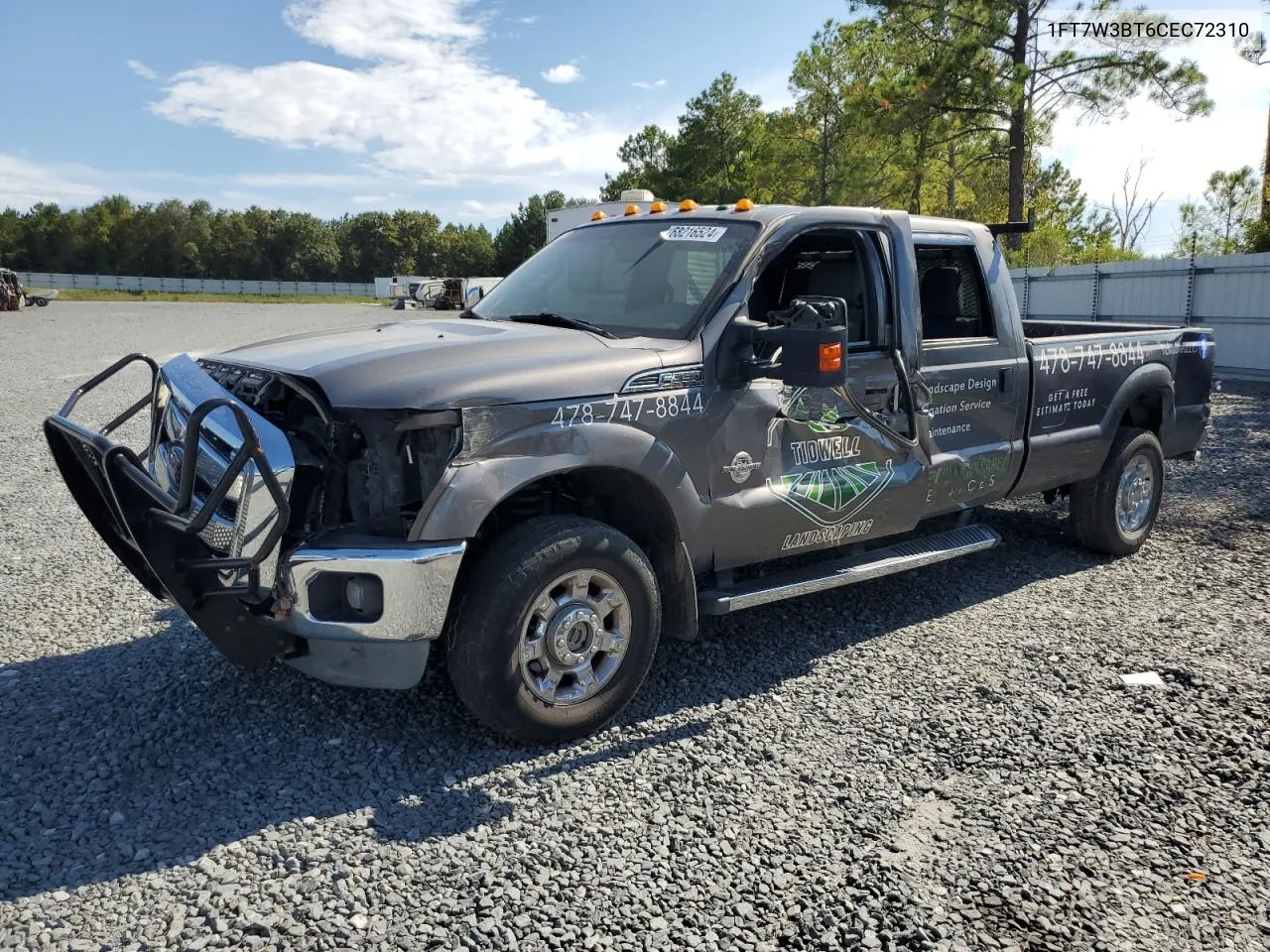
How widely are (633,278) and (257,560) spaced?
2084 millimetres

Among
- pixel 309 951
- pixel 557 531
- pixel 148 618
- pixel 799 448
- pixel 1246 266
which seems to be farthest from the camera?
pixel 1246 266

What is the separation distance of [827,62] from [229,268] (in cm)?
7256

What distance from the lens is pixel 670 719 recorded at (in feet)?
12.7

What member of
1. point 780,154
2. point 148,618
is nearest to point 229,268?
point 780,154

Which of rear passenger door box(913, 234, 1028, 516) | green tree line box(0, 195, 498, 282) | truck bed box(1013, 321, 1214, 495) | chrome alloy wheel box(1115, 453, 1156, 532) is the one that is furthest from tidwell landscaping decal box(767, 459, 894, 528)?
green tree line box(0, 195, 498, 282)

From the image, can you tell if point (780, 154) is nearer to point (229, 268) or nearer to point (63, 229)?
point (229, 268)

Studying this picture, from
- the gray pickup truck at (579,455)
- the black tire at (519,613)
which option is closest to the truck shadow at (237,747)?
the black tire at (519,613)

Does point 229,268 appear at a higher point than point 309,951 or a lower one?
higher

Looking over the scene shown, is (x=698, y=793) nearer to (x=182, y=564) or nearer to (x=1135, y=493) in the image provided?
(x=182, y=564)

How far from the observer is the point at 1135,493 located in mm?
6250

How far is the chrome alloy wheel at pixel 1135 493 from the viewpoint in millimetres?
6125

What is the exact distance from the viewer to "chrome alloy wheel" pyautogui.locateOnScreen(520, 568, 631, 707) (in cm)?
348

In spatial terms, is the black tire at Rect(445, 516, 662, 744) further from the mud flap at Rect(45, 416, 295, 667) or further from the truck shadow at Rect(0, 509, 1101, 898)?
the mud flap at Rect(45, 416, 295, 667)

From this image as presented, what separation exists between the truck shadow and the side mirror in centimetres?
138
